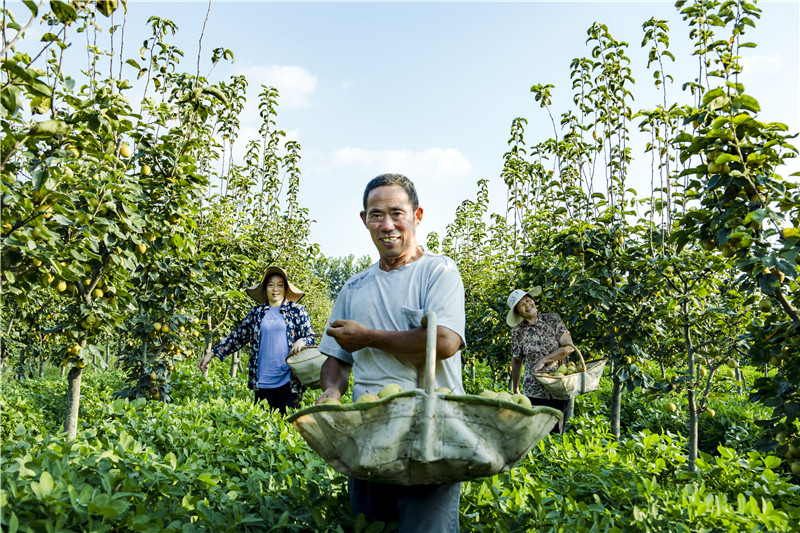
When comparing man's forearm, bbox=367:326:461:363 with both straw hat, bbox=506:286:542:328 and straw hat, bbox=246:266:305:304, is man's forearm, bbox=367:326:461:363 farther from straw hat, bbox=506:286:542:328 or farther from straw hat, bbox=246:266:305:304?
straw hat, bbox=506:286:542:328

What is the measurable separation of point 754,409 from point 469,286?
15.7 feet

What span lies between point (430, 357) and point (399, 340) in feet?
0.95

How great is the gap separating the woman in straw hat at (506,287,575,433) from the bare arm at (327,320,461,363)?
3.65 meters

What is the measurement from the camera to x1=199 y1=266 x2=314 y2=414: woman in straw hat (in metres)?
5.25

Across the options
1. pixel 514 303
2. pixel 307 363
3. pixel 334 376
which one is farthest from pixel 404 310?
pixel 514 303

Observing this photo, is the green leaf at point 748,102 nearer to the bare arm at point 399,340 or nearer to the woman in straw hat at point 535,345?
the bare arm at point 399,340

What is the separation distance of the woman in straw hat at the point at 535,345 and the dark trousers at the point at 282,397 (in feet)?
7.41

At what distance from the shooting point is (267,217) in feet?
35.0

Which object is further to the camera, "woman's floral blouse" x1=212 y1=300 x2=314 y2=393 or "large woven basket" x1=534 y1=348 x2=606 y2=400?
"woman's floral blouse" x1=212 y1=300 x2=314 y2=393

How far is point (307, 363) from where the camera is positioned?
480 cm

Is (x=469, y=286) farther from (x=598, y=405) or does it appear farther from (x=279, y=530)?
(x=279, y=530)

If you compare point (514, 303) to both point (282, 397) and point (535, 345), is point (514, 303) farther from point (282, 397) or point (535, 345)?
point (282, 397)

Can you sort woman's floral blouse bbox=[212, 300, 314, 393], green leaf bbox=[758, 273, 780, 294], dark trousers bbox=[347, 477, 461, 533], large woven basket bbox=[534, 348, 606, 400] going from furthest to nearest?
woman's floral blouse bbox=[212, 300, 314, 393]
large woven basket bbox=[534, 348, 606, 400]
green leaf bbox=[758, 273, 780, 294]
dark trousers bbox=[347, 477, 461, 533]

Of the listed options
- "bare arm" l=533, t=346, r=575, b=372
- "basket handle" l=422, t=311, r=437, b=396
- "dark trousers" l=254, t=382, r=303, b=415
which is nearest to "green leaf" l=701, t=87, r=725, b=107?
"basket handle" l=422, t=311, r=437, b=396
